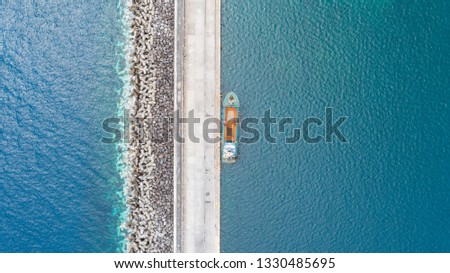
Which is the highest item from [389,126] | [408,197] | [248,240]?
[389,126]

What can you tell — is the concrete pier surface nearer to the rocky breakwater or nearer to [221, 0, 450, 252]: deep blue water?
the rocky breakwater

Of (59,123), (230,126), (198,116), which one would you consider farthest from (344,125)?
(59,123)

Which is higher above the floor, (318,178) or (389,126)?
(389,126)

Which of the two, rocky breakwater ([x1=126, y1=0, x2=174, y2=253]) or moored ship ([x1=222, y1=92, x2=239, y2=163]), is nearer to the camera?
rocky breakwater ([x1=126, y1=0, x2=174, y2=253])

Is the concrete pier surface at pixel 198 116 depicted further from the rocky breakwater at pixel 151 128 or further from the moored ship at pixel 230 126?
the rocky breakwater at pixel 151 128

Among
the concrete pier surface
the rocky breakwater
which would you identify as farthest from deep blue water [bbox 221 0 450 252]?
the rocky breakwater

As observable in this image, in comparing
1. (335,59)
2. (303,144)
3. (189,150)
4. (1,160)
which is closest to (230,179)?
(189,150)

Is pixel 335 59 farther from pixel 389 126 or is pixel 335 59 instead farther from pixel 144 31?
pixel 144 31
